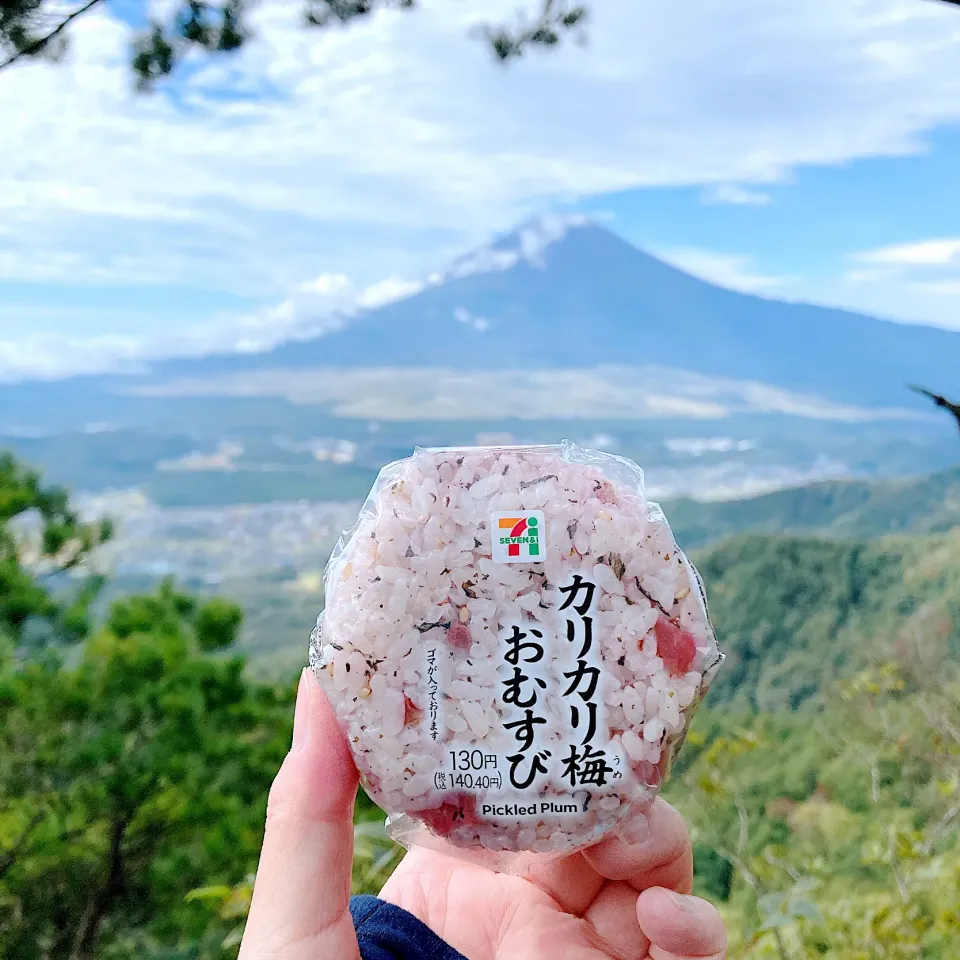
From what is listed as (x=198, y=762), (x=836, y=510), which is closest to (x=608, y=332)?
(x=836, y=510)

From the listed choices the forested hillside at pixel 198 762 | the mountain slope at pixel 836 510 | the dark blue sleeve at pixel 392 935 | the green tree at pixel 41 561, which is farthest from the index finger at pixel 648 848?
the mountain slope at pixel 836 510

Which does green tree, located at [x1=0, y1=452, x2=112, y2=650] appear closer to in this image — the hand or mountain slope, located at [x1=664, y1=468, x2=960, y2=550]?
the hand

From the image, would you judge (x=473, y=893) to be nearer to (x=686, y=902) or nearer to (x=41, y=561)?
(x=686, y=902)

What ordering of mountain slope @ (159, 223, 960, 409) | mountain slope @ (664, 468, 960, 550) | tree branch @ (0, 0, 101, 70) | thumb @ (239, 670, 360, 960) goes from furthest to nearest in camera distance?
mountain slope @ (159, 223, 960, 409) → mountain slope @ (664, 468, 960, 550) → tree branch @ (0, 0, 101, 70) → thumb @ (239, 670, 360, 960)

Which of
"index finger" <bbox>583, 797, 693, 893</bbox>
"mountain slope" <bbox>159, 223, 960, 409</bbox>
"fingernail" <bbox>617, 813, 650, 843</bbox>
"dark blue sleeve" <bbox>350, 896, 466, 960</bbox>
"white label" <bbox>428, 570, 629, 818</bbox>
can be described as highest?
"white label" <bbox>428, 570, 629, 818</bbox>

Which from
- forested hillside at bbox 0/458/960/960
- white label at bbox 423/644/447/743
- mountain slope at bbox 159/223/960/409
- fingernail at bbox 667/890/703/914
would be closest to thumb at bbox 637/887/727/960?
fingernail at bbox 667/890/703/914

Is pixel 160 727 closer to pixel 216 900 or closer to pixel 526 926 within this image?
pixel 216 900

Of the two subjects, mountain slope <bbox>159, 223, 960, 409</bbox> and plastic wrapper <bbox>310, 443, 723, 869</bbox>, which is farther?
mountain slope <bbox>159, 223, 960, 409</bbox>

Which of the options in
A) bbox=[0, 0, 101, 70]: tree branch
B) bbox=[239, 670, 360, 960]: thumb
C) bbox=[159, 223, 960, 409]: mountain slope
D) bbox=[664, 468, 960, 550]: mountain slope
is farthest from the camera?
bbox=[159, 223, 960, 409]: mountain slope
